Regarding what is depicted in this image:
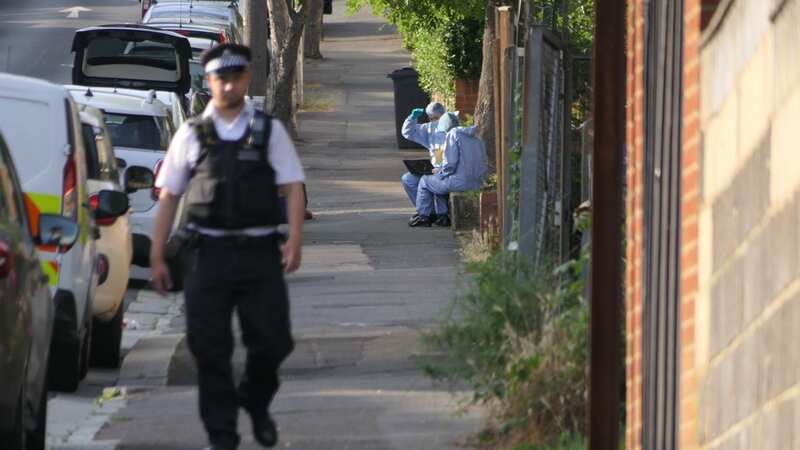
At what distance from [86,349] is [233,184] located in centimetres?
403

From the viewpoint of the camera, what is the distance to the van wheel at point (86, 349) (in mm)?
10108

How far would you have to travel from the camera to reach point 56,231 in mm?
7434

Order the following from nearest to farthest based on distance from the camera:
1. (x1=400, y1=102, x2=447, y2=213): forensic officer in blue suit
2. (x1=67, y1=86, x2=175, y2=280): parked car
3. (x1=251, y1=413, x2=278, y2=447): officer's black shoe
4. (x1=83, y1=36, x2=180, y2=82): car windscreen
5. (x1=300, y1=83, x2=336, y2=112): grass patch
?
(x1=251, y1=413, x2=278, y2=447): officer's black shoe
(x1=67, y1=86, x2=175, y2=280): parked car
(x1=400, y1=102, x2=447, y2=213): forensic officer in blue suit
(x1=83, y1=36, x2=180, y2=82): car windscreen
(x1=300, y1=83, x2=336, y2=112): grass patch

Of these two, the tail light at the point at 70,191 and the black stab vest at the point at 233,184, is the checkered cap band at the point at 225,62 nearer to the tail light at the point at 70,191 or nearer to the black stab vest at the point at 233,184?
the black stab vest at the point at 233,184

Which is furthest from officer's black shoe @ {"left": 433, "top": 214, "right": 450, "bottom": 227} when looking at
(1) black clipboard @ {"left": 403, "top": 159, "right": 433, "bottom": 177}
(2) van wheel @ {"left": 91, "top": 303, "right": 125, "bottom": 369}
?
(2) van wheel @ {"left": 91, "top": 303, "right": 125, "bottom": 369}

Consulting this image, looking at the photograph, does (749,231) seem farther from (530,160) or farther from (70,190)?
(70,190)

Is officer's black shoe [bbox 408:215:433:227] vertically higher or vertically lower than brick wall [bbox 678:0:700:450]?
lower

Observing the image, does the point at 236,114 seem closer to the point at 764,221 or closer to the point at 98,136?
the point at 764,221

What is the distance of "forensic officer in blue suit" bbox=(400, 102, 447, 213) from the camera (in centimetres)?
1959

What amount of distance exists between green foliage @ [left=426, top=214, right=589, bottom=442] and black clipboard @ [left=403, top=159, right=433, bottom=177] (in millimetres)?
12504

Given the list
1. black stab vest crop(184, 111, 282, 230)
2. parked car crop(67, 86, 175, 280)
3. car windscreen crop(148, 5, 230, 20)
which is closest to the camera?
black stab vest crop(184, 111, 282, 230)

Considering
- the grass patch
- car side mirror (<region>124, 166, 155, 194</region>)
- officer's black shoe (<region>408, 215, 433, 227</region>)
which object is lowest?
the grass patch

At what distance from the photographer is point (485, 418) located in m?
7.99

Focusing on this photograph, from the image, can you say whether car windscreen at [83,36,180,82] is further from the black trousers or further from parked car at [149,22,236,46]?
the black trousers
